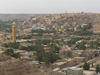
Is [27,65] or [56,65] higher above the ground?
[27,65]

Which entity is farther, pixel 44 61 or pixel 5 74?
pixel 44 61

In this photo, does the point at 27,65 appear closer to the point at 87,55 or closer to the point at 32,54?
the point at 32,54

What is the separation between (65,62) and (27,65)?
11.2 m

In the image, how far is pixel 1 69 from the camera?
642 centimetres

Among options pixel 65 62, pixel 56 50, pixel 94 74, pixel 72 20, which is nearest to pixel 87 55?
pixel 56 50

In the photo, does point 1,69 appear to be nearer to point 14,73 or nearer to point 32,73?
point 14,73

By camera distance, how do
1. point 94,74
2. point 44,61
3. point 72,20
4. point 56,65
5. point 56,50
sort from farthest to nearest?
point 72,20 < point 56,50 < point 44,61 < point 56,65 < point 94,74

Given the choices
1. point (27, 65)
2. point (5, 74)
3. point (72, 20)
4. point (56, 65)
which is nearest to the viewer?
point (5, 74)

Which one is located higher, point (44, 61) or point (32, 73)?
point (32, 73)

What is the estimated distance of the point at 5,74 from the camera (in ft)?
20.9

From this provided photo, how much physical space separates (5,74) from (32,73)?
2.51 feet

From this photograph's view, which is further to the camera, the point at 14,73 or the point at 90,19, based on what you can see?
the point at 90,19

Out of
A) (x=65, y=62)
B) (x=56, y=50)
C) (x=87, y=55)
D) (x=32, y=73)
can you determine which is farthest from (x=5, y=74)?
(x=56, y=50)

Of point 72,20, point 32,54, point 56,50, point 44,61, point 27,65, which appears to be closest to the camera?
point 27,65
